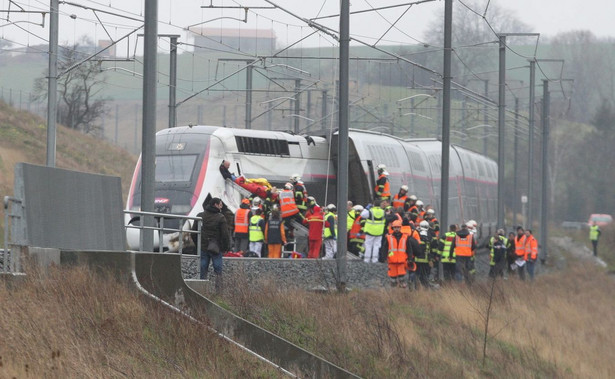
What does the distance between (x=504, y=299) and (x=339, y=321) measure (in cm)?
1051

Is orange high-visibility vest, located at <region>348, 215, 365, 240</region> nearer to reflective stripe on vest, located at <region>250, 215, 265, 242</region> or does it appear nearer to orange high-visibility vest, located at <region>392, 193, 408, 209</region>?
orange high-visibility vest, located at <region>392, 193, 408, 209</region>

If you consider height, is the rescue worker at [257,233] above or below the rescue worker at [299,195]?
below

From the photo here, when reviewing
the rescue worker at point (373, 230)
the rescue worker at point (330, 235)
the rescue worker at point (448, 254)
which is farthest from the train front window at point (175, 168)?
the rescue worker at point (448, 254)

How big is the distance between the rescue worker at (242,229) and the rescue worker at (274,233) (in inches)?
28.8

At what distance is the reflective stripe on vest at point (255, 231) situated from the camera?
2793 cm

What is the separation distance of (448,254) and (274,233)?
4.94 meters

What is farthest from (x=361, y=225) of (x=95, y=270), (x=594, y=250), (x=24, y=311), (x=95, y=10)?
(x=594, y=250)

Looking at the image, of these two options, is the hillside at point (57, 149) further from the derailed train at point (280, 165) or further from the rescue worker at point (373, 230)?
the rescue worker at point (373, 230)

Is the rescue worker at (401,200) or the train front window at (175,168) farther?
the rescue worker at (401,200)

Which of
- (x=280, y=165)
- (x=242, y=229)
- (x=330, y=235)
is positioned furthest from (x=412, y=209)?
(x=242, y=229)

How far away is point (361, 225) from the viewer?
30.1 metres

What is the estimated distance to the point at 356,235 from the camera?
30.8 m

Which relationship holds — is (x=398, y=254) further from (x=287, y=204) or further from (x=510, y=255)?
(x=510, y=255)

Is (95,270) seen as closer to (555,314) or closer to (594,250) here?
(555,314)
